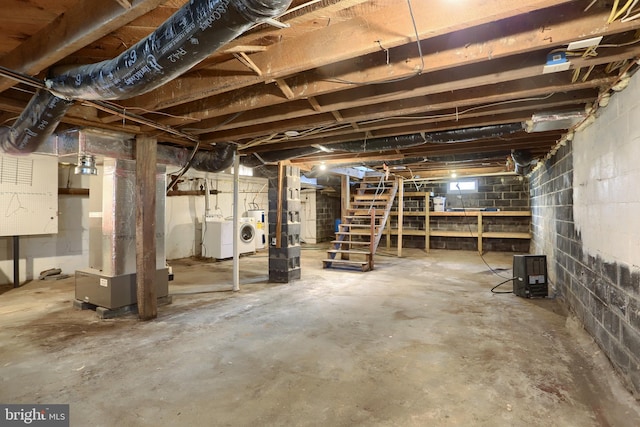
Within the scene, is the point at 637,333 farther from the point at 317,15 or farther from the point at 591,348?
the point at 317,15

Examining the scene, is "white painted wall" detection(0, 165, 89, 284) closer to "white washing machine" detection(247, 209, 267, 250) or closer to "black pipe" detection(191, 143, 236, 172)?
"black pipe" detection(191, 143, 236, 172)

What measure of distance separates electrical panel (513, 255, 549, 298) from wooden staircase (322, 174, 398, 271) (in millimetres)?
2286

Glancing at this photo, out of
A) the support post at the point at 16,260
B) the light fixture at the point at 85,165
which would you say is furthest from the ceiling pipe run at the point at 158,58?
the support post at the point at 16,260

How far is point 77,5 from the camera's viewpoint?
148 centimetres

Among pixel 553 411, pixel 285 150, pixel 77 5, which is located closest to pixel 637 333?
pixel 553 411

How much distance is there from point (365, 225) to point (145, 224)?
3903 millimetres

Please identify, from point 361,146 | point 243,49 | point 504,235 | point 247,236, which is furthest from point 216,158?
point 504,235

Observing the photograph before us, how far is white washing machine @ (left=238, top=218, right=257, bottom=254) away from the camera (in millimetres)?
6832

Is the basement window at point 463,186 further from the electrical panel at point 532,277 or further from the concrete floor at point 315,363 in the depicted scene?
the concrete floor at point 315,363

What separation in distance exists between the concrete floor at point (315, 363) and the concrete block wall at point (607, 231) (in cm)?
21

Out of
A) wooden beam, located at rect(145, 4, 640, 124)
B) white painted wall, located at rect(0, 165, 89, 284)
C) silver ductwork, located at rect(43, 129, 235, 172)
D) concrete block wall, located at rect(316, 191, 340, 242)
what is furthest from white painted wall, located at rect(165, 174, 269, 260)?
wooden beam, located at rect(145, 4, 640, 124)

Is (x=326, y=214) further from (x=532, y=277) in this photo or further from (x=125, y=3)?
(x=125, y=3)

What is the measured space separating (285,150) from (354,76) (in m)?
2.29

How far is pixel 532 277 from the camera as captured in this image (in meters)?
3.84
